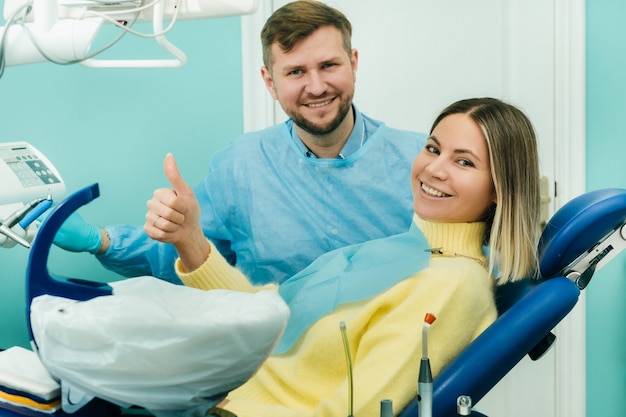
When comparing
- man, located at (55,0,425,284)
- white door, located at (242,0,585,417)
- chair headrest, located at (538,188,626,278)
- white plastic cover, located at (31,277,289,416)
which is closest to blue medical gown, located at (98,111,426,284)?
man, located at (55,0,425,284)

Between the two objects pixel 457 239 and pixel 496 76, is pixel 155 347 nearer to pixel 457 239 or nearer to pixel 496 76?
pixel 457 239

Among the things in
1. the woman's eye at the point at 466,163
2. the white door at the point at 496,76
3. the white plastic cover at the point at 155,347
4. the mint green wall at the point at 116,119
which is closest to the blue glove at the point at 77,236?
the mint green wall at the point at 116,119

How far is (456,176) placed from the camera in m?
1.54

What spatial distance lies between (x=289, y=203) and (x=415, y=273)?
1.89 feet

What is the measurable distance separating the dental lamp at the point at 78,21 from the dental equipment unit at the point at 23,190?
272 millimetres

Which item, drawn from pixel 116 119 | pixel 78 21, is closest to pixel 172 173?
pixel 78 21

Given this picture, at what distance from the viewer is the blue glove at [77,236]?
1927mm

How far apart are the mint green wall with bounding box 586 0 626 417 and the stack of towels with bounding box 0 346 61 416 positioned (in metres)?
1.70

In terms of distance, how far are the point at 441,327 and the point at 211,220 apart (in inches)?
33.0

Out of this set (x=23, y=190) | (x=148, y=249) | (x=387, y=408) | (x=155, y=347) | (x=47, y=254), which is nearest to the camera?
(x=155, y=347)

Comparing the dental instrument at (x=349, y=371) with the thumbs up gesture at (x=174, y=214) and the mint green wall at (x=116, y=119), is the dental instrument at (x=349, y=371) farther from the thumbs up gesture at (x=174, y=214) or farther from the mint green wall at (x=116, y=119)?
the mint green wall at (x=116, y=119)

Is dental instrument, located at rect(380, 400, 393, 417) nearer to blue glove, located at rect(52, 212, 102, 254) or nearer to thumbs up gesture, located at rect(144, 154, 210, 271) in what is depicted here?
thumbs up gesture, located at rect(144, 154, 210, 271)

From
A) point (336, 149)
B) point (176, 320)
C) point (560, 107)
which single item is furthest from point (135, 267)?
point (560, 107)

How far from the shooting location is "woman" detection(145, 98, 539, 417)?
4.53 ft
